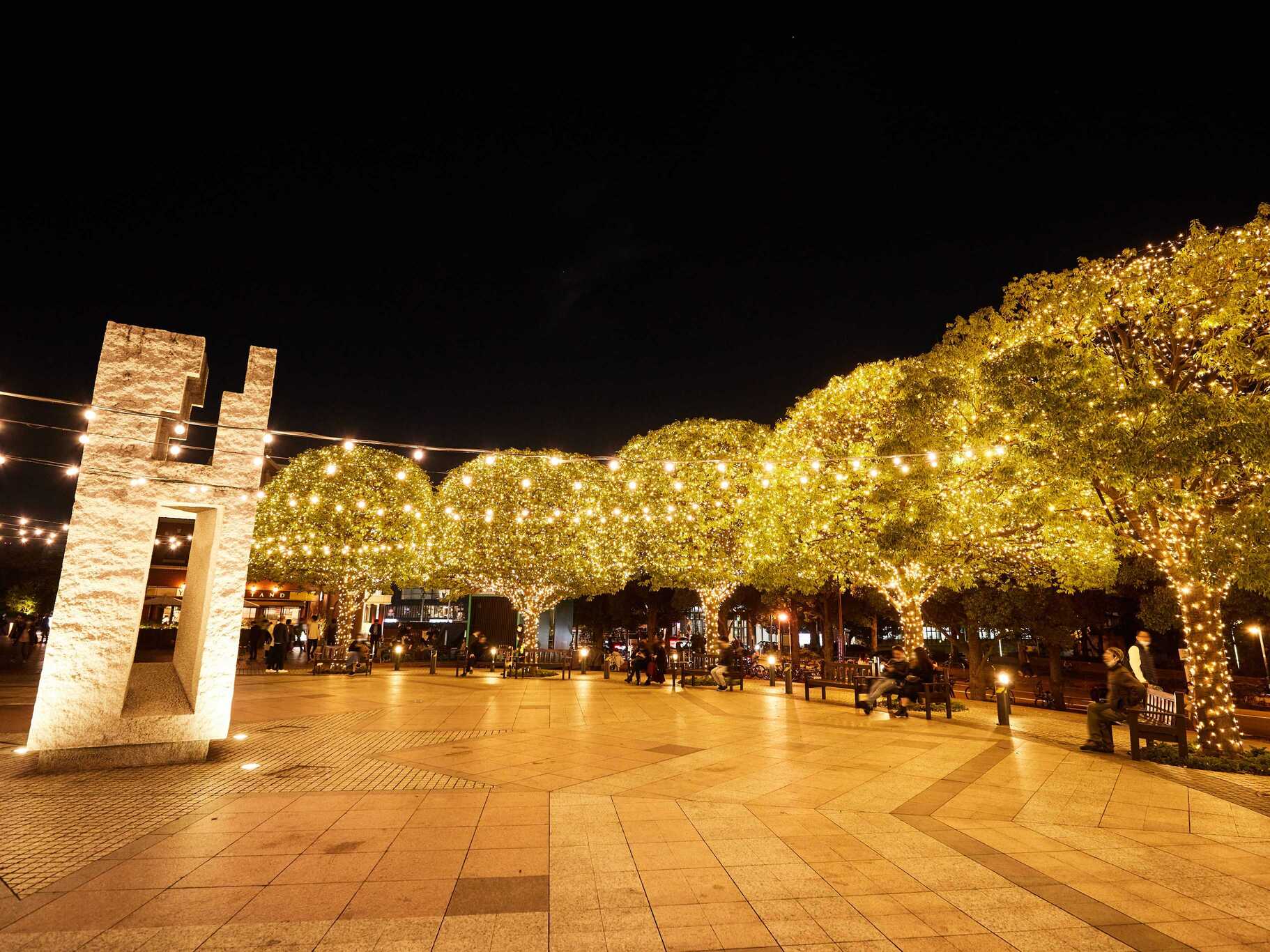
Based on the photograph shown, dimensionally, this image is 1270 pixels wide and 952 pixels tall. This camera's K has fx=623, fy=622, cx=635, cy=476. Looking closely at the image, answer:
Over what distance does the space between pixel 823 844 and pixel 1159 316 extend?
36.9 ft

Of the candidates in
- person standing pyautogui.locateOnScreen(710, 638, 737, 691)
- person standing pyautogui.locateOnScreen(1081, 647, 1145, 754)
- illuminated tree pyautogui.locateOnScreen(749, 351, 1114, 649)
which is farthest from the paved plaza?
person standing pyautogui.locateOnScreen(710, 638, 737, 691)

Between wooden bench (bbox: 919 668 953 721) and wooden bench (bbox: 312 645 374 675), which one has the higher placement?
wooden bench (bbox: 919 668 953 721)

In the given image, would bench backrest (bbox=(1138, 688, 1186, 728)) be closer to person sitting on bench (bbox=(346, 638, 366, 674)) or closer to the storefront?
person sitting on bench (bbox=(346, 638, 366, 674))

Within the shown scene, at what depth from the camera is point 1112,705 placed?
9.98 metres

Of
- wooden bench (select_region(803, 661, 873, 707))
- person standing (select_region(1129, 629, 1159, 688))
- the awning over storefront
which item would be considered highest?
the awning over storefront

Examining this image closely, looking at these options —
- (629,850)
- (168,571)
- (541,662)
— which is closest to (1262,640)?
(541,662)

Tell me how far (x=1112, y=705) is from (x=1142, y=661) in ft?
4.16

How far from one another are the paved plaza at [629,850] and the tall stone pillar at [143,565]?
51cm

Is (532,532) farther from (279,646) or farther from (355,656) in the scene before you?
(279,646)

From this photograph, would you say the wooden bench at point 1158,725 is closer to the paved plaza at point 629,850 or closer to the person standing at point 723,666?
the paved plaza at point 629,850

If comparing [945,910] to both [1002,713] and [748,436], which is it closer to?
[1002,713]

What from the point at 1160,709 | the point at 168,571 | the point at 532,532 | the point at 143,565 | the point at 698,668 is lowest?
the point at 698,668

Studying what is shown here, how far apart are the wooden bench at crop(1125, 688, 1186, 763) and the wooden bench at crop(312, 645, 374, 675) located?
2035 centimetres

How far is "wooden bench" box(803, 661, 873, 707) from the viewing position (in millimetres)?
15022
